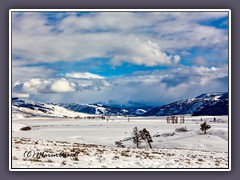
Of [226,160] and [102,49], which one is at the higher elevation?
[102,49]

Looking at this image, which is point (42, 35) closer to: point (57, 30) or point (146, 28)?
point (57, 30)

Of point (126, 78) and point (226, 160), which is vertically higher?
point (126, 78)

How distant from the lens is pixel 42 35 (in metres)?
14.1

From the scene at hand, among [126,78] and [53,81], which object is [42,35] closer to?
[53,81]

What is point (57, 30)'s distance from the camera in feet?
46.4

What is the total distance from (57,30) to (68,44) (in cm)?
79
